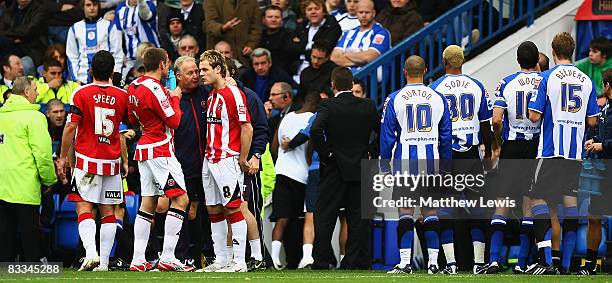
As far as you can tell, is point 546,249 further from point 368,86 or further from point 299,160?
point 368,86

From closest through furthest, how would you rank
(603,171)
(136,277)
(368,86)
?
(136,277), (603,171), (368,86)

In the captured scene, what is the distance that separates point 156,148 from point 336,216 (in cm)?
272

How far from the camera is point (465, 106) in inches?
553

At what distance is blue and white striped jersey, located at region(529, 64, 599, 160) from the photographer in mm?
13398

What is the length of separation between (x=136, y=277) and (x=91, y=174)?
1468 millimetres

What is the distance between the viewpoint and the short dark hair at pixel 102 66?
13508 mm

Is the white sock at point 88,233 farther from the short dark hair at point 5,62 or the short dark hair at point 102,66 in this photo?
the short dark hair at point 5,62

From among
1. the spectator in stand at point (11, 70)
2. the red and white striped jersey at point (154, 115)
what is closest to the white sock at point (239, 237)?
the red and white striped jersey at point (154, 115)

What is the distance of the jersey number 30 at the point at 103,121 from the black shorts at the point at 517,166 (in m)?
3.82

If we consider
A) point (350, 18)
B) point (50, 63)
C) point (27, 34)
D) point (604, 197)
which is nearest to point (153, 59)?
point (604, 197)

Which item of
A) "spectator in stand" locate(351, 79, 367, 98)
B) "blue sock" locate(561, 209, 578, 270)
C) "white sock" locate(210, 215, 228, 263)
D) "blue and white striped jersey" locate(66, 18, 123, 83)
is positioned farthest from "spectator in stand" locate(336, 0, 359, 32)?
"blue sock" locate(561, 209, 578, 270)

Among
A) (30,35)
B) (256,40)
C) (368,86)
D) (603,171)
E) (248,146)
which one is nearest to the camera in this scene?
(248,146)

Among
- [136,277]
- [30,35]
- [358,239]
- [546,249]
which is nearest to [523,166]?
[546,249]

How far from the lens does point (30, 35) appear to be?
20875mm
